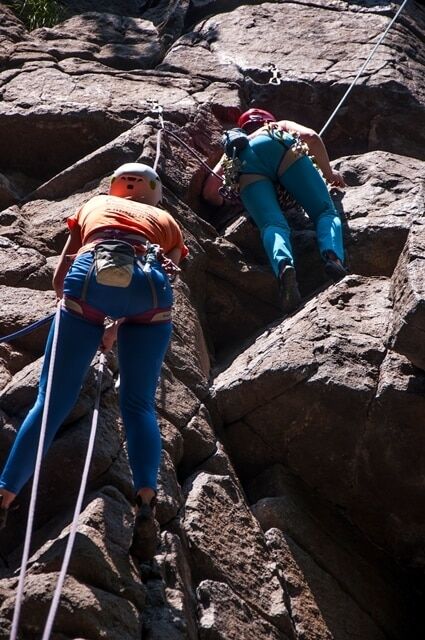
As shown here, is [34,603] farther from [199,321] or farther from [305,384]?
[199,321]

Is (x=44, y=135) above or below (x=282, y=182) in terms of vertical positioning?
above

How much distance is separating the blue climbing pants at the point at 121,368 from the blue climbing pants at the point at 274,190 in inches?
84.8

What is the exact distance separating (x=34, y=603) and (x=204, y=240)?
11.5 feet

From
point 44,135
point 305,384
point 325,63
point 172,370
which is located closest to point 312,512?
point 305,384

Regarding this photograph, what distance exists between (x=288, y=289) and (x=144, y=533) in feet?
8.10

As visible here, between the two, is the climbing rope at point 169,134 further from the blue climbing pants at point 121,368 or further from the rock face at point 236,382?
the blue climbing pants at point 121,368

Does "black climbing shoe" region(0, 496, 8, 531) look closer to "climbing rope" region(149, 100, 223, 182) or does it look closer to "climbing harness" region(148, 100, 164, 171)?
"climbing harness" region(148, 100, 164, 171)

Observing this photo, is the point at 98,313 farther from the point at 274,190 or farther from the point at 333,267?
the point at 274,190

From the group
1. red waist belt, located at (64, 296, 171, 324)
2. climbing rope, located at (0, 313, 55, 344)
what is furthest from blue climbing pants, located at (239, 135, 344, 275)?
red waist belt, located at (64, 296, 171, 324)

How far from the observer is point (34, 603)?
4.13 m

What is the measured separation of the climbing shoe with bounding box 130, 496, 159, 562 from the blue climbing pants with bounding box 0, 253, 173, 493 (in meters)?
0.10

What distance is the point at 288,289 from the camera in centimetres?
661

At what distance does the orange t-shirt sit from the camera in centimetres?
491

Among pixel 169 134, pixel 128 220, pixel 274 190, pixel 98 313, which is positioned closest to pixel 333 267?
pixel 274 190
